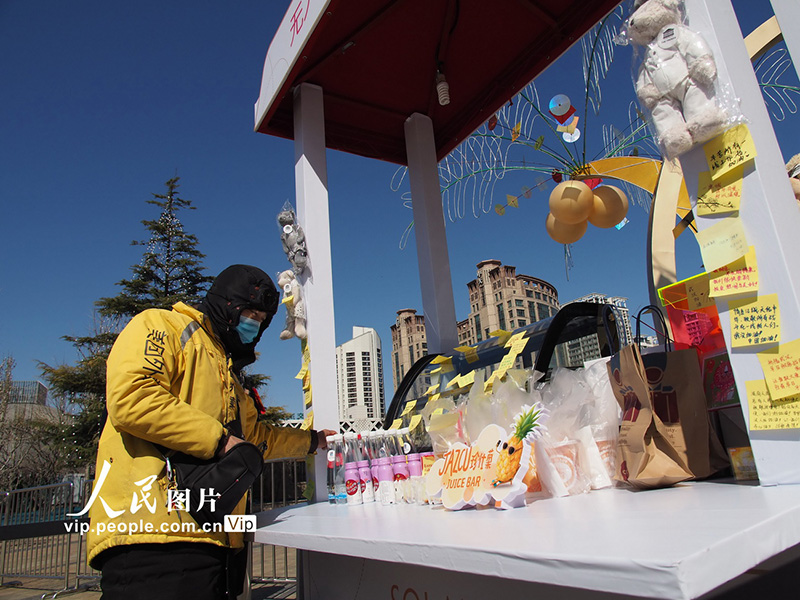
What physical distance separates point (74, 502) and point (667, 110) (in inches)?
415

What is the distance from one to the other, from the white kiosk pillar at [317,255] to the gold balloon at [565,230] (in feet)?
6.80

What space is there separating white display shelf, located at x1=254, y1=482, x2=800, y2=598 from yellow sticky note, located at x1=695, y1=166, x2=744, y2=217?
867 mm

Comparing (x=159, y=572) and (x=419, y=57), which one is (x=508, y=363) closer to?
(x=159, y=572)

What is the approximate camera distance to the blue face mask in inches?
95.3

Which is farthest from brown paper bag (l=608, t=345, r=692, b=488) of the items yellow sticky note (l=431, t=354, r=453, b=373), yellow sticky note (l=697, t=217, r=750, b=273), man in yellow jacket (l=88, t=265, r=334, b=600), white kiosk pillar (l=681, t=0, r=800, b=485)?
yellow sticky note (l=431, t=354, r=453, b=373)

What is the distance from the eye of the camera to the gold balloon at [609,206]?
4352 millimetres

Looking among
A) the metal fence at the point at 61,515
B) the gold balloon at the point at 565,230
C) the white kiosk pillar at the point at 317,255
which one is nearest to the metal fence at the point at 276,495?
the metal fence at the point at 61,515

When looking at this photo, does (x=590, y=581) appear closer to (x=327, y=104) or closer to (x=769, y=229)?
(x=769, y=229)

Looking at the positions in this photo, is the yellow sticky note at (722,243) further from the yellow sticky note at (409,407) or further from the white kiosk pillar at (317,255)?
the white kiosk pillar at (317,255)

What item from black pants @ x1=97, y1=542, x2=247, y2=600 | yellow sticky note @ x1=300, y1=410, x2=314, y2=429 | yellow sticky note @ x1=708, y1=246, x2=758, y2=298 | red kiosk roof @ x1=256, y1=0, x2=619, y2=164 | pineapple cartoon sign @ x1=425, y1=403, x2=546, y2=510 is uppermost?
red kiosk roof @ x1=256, y1=0, x2=619, y2=164

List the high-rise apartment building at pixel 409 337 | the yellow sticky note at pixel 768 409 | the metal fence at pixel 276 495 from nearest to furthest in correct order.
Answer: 1. the yellow sticky note at pixel 768 409
2. the metal fence at pixel 276 495
3. the high-rise apartment building at pixel 409 337

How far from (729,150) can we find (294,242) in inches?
118

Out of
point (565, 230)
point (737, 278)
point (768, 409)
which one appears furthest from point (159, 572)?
point (565, 230)

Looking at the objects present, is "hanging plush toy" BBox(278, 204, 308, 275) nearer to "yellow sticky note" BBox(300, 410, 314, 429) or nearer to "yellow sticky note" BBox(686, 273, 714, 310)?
"yellow sticky note" BBox(300, 410, 314, 429)
